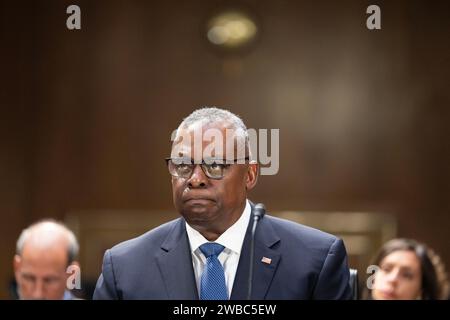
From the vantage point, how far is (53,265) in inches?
87.0

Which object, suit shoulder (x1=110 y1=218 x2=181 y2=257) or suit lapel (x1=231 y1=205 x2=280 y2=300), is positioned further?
suit shoulder (x1=110 y1=218 x2=181 y2=257)

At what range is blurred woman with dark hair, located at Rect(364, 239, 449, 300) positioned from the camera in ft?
7.66

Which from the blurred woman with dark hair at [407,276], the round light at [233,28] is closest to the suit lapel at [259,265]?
the blurred woman with dark hair at [407,276]

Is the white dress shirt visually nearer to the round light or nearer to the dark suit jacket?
the dark suit jacket

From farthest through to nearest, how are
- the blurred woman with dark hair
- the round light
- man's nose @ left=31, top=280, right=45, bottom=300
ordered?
the round light < the blurred woman with dark hair < man's nose @ left=31, top=280, right=45, bottom=300

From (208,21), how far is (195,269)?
2320 millimetres

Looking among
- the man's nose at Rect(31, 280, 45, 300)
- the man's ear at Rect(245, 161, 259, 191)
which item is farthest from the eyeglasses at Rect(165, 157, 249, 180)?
the man's nose at Rect(31, 280, 45, 300)

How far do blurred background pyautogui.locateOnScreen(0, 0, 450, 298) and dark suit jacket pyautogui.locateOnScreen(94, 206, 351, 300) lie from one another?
1.97 metres

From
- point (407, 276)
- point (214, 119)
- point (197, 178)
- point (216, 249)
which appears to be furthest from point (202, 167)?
point (407, 276)

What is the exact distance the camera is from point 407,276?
7.91 ft

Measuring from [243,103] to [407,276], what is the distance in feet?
5.78

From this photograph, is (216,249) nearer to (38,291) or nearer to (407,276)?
(38,291)

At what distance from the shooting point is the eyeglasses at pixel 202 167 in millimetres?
1874

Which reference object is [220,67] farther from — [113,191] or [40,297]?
[40,297]
